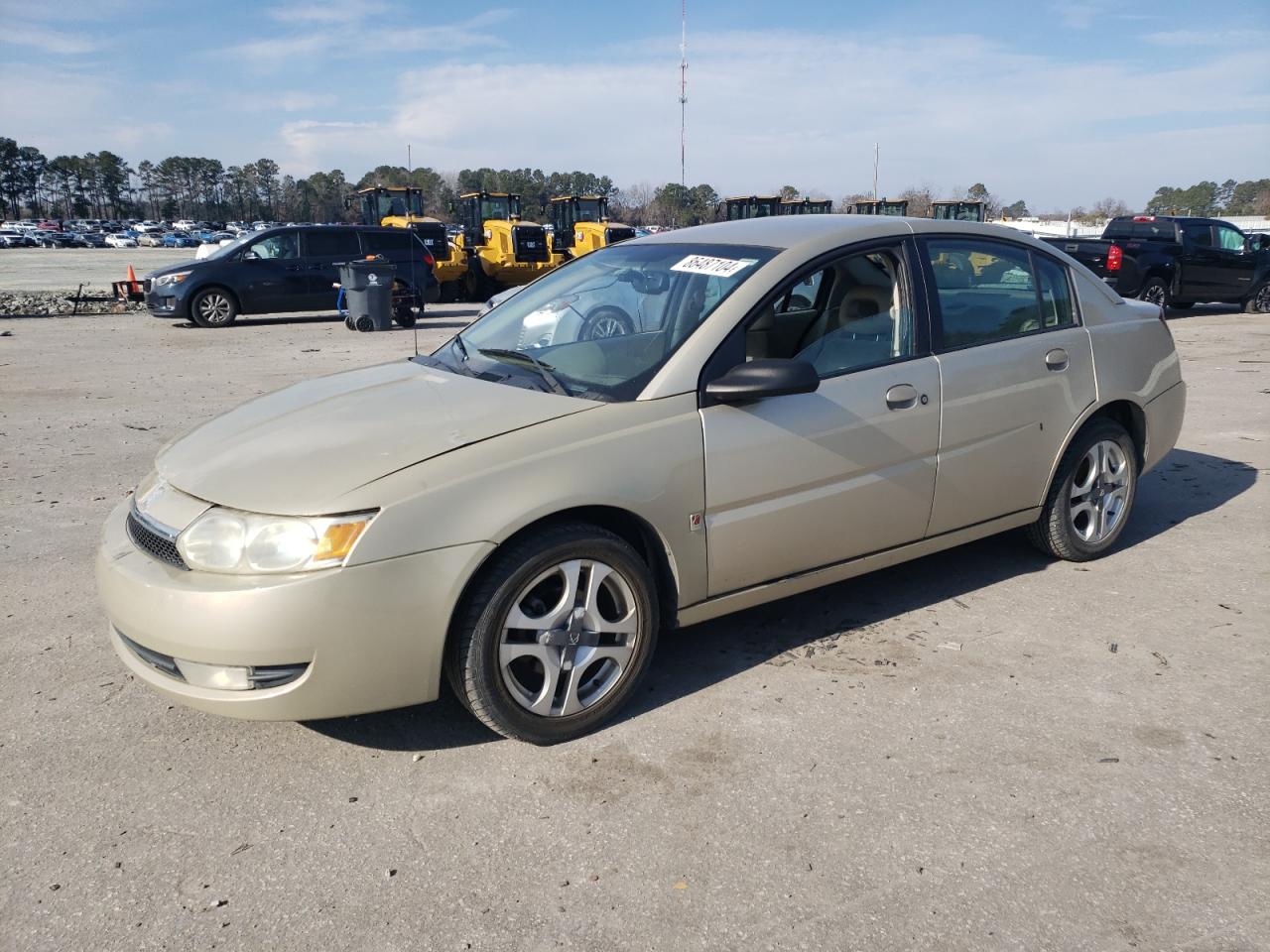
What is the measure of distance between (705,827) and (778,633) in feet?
4.53

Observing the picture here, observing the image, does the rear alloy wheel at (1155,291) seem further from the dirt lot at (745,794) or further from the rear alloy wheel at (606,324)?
the rear alloy wheel at (606,324)

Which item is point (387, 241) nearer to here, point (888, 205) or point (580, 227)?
point (580, 227)

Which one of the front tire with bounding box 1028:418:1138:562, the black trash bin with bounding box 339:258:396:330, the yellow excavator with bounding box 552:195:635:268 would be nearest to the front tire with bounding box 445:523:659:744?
the front tire with bounding box 1028:418:1138:562

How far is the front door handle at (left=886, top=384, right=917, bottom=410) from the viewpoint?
12.6 feet

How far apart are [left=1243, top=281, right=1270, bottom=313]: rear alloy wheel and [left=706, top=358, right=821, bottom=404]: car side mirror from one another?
1881 cm

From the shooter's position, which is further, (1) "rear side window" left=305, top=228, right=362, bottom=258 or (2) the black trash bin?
(1) "rear side window" left=305, top=228, right=362, bottom=258

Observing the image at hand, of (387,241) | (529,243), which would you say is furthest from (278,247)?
(529,243)

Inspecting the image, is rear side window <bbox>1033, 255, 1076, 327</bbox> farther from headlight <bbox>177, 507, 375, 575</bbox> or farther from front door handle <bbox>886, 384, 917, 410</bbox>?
headlight <bbox>177, 507, 375, 575</bbox>

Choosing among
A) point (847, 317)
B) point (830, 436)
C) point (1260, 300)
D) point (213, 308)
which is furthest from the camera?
point (1260, 300)

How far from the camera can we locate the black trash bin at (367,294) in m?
16.4

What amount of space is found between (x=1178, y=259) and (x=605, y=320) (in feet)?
55.0

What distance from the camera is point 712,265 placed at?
3875mm

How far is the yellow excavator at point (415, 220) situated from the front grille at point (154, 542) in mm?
18874

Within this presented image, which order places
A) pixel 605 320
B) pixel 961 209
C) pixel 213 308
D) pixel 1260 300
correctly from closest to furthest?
pixel 605 320 → pixel 213 308 → pixel 1260 300 → pixel 961 209
